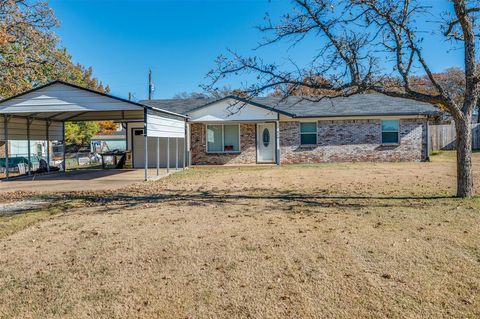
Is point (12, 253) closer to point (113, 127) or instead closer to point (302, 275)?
point (302, 275)

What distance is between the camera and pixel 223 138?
771 inches

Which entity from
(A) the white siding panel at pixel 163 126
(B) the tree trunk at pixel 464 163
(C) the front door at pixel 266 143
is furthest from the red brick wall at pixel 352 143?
(B) the tree trunk at pixel 464 163

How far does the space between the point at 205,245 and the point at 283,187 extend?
18.9 ft

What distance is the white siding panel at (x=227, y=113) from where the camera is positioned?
1866cm

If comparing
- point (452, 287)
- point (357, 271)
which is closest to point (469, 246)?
point (452, 287)

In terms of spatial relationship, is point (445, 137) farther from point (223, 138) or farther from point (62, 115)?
point (62, 115)

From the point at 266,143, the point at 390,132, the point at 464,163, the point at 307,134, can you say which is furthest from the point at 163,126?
the point at 390,132

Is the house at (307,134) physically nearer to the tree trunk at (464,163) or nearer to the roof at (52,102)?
the roof at (52,102)

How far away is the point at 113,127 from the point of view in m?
43.8

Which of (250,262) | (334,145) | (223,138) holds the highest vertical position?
(223,138)

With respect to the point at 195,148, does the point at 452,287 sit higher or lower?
lower

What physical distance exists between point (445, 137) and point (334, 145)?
1191 centimetres

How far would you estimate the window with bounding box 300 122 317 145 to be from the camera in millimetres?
19469

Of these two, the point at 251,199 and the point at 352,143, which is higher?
the point at 352,143
